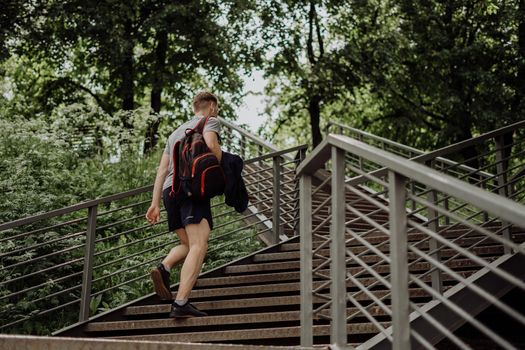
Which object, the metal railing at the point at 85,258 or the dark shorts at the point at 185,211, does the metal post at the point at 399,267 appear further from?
the metal railing at the point at 85,258

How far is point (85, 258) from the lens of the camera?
6.61 metres

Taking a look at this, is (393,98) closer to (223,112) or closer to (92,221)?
(223,112)

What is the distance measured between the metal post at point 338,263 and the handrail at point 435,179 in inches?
8.0

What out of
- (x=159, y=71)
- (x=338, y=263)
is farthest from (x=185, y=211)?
(x=159, y=71)

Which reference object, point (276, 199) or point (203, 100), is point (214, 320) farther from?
point (276, 199)

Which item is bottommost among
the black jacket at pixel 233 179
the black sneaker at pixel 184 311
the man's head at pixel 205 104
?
the black sneaker at pixel 184 311

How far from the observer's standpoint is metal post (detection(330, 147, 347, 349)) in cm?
357

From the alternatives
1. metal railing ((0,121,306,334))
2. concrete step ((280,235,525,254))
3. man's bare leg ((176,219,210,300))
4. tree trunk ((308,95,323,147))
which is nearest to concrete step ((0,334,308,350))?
man's bare leg ((176,219,210,300))

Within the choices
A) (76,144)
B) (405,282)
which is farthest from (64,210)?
(76,144)

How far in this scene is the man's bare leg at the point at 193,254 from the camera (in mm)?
5633

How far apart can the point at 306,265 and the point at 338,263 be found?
20.1 inches

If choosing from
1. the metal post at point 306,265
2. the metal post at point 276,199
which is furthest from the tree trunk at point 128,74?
the metal post at point 306,265

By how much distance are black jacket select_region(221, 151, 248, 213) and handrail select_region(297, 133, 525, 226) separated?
1840mm

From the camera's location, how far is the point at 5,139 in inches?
450
